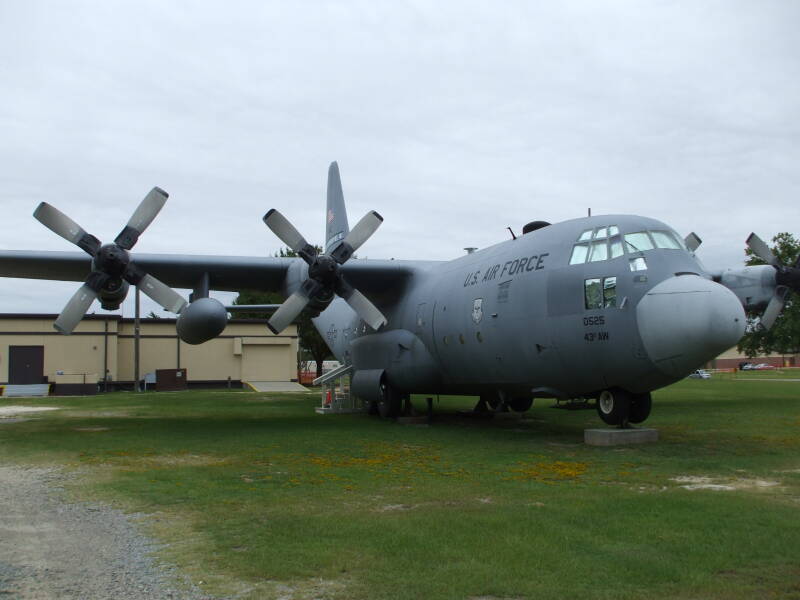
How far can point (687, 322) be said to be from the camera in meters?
10.7

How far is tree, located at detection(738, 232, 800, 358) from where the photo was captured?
182 ft

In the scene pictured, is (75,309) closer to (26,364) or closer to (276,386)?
(276,386)

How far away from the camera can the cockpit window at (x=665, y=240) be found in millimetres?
12203

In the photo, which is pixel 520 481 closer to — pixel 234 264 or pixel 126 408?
pixel 234 264

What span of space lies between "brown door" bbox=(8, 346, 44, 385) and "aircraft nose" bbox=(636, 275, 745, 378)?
37898 mm

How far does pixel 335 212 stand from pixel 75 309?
35.9ft

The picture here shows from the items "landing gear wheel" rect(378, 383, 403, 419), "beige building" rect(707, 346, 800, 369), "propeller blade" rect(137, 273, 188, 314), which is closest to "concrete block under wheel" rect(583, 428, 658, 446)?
"landing gear wheel" rect(378, 383, 403, 419)

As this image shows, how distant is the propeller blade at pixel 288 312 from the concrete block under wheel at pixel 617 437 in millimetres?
7326

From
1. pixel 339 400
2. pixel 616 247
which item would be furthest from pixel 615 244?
pixel 339 400

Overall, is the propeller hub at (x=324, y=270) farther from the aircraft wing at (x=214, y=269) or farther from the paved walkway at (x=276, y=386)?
the paved walkway at (x=276, y=386)

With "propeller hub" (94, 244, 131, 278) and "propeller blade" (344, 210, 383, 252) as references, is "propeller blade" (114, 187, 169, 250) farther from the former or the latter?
"propeller blade" (344, 210, 383, 252)

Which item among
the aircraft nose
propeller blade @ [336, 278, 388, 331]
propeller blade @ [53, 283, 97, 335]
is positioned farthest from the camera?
propeller blade @ [336, 278, 388, 331]

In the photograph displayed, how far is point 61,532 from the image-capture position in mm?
6746

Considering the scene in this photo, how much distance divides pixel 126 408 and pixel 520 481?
1900cm
